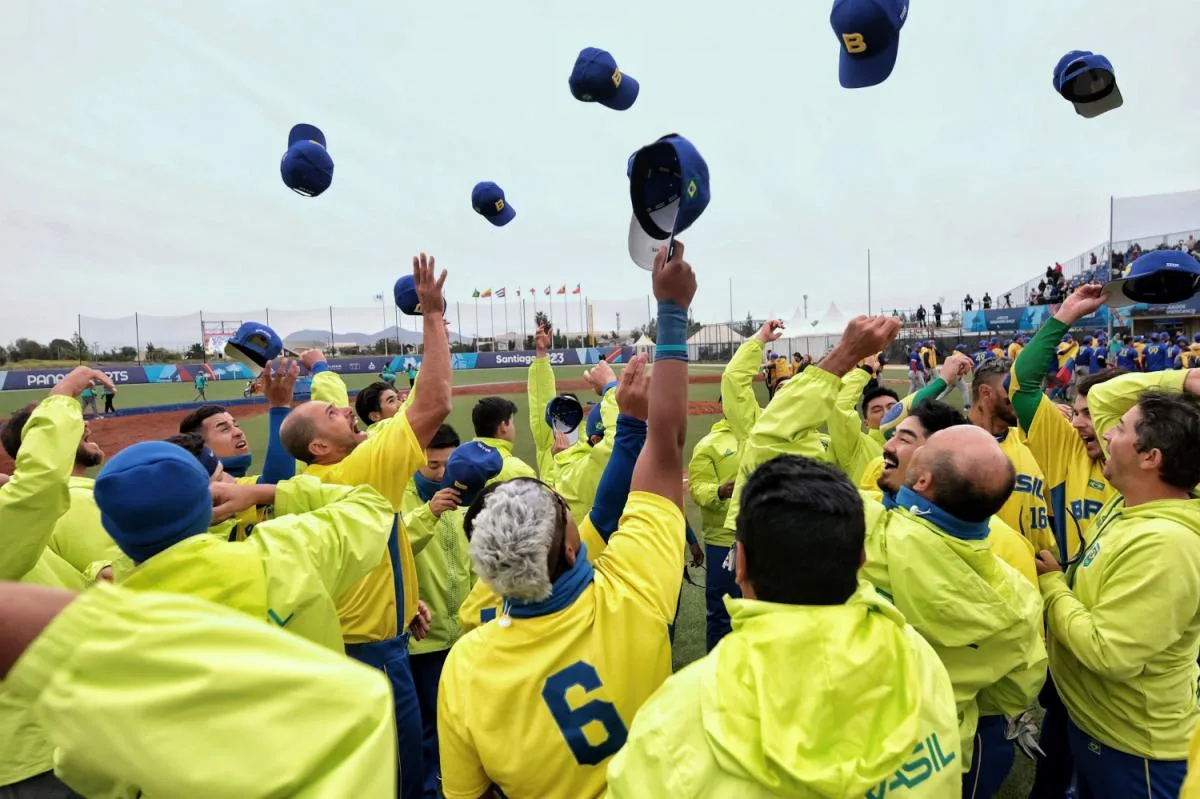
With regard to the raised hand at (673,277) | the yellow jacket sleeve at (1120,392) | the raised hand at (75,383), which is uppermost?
the raised hand at (673,277)

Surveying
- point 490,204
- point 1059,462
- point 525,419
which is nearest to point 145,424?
point 525,419

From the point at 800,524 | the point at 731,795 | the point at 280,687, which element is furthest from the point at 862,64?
the point at 280,687

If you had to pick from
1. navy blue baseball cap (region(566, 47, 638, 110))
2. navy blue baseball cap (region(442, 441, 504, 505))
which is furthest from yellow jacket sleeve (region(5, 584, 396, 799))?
navy blue baseball cap (region(566, 47, 638, 110))

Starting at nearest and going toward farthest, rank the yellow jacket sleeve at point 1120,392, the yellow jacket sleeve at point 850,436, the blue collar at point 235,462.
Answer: the yellow jacket sleeve at point 1120,392, the blue collar at point 235,462, the yellow jacket sleeve at point 850,436

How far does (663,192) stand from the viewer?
2.13 meters

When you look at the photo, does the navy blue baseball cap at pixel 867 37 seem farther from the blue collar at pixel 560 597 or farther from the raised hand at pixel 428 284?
the blue collar at pixel 560 597

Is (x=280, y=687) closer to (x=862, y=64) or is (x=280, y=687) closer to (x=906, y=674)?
(x=906, y=674)

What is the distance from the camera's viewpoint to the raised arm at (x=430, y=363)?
9.37 feet

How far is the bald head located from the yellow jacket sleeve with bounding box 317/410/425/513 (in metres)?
2.14

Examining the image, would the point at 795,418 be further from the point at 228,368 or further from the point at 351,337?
the point at 351,337

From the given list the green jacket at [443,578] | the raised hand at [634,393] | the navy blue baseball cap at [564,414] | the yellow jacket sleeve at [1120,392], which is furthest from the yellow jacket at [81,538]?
the yellow jacket sleeve at [1120,392]

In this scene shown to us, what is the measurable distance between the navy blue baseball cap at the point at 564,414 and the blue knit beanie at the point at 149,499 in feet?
11.9

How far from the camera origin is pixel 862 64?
3.95 meters

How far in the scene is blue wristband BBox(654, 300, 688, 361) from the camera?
2145mm
